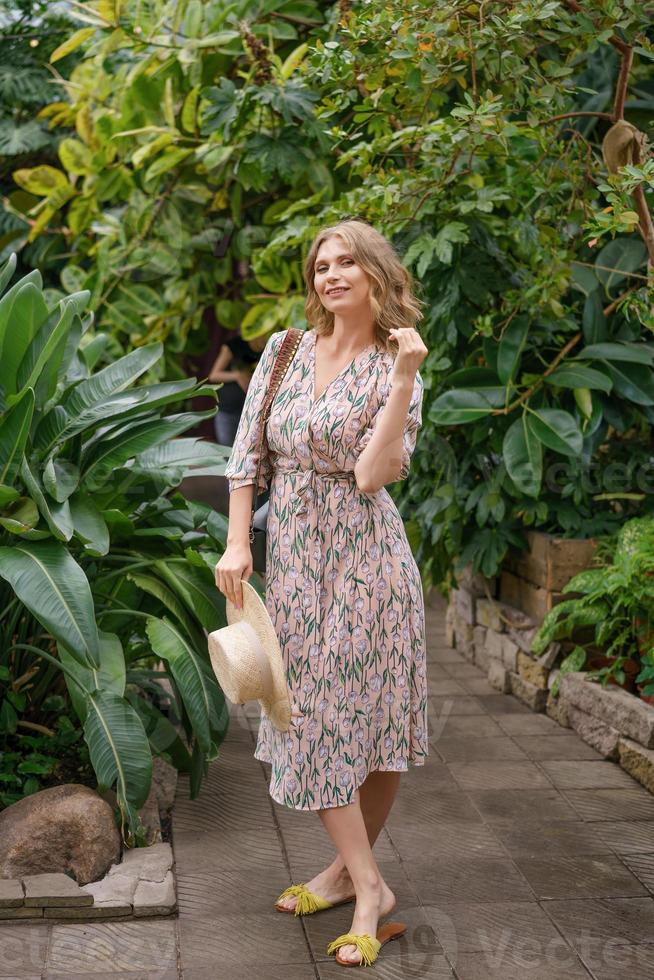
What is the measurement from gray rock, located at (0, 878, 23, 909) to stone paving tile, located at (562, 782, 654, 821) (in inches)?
69.8

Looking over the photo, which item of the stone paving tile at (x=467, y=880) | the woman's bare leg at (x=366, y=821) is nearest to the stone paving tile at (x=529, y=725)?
the stone paving tile at (x=467, y=880)

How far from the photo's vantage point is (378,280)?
2656 millimetres

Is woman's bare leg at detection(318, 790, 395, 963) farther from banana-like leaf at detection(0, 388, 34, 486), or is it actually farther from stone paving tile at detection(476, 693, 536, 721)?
stone paving tile at detection(476, 693, 536, 721)

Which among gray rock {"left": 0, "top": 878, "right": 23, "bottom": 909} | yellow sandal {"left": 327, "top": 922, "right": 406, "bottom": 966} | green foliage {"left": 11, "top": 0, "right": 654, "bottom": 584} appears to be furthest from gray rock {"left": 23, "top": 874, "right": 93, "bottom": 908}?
green foliage {"left": 11, "top": 0, "right": 654, "bottom": 584}

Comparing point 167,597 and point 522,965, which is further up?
point 167,597

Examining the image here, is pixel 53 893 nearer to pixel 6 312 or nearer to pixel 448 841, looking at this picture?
pixel 448 841

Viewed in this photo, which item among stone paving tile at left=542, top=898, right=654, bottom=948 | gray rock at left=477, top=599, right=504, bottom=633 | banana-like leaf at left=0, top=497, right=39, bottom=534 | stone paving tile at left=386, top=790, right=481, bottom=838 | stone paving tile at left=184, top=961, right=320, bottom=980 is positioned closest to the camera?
stone paving tile at left=184, top=961, right=320, bottom=980

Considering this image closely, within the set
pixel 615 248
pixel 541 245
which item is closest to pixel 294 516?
pixel 541 245

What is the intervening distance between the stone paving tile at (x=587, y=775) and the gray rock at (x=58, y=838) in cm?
164

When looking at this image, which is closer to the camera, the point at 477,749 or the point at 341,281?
the point at 341,281

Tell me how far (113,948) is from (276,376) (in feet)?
4.79

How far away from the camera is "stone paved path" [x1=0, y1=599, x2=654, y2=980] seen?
257cm

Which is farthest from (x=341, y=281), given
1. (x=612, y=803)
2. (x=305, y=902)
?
(x=612, y=803)

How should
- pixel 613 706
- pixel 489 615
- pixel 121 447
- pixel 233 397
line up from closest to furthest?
pixel 121 447 → pixel 613 706 → pixel 489 615 → pixel 233 397
